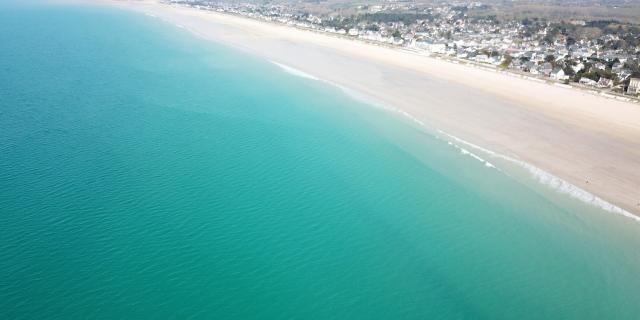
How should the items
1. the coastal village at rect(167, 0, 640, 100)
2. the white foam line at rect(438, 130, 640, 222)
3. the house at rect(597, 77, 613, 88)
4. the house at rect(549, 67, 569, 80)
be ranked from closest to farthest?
1. the white foam line at rect(438, 130, 640, 222)
2. the house at rect(597, 77, 613, 88)
3. the house at rect(549, 67, 569, 80)
4. the coastal village at rect(167, 0, 640, 100)

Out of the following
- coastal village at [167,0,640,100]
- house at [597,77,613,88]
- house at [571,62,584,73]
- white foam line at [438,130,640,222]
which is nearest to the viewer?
white foam line at [438,130,640,222]

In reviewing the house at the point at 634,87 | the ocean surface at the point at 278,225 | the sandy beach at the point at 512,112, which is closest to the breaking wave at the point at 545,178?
the sandy beach at the point at 512,112

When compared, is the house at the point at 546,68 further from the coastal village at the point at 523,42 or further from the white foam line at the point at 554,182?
the white foam line at the point at 554,182

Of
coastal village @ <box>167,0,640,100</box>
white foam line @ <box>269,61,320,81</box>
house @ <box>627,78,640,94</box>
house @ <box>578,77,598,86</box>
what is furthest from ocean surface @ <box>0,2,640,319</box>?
coastal village @ <box>167,0,640,100</box>

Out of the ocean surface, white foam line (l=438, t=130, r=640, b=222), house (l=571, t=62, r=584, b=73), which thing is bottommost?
the ocean surface

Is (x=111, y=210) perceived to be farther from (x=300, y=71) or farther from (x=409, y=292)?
(x=300, y=71)

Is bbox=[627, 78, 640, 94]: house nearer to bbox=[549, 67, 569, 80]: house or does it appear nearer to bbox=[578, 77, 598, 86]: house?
bbox=[578, 77, 598, 86]: house

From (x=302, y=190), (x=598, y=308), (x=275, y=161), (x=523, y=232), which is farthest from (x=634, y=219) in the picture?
(x=275, y=161)
